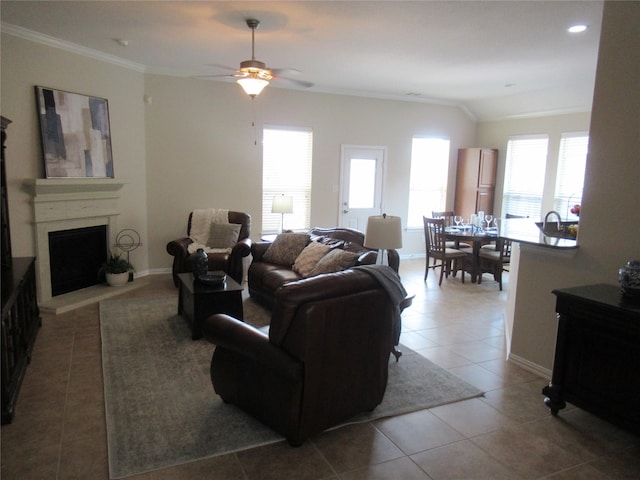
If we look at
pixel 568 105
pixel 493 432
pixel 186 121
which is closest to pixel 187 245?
pixel 186 121

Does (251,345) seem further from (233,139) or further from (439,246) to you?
(233,139)

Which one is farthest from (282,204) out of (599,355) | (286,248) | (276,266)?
(599,355)

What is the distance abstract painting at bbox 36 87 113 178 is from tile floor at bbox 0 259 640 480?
228 cm

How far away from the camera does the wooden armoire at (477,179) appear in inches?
319

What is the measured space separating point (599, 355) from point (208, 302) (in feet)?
10.1

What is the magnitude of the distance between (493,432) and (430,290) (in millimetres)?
3519

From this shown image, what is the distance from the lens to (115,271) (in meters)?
5.65

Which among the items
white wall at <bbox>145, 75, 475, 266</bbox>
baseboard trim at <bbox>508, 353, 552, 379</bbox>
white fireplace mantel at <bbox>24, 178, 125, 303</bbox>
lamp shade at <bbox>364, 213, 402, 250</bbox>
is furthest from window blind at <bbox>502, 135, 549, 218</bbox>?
white fireplace mantel at <bbox>24, 178, 125, 303</bbox>

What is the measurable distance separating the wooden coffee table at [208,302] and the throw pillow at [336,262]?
0.83 m

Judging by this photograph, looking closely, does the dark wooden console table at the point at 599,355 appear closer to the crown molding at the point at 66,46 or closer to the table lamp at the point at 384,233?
the table lamp at the point at 384,233

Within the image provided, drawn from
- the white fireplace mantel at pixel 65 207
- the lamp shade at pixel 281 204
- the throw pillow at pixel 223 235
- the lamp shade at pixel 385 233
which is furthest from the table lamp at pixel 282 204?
the lamp shade at pixel 385 233

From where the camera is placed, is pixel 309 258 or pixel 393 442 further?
pixel 309 258

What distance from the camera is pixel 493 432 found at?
9.04 ft

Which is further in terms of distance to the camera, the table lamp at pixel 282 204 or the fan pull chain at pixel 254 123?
A: the fan pull chain at pixel 254 123
